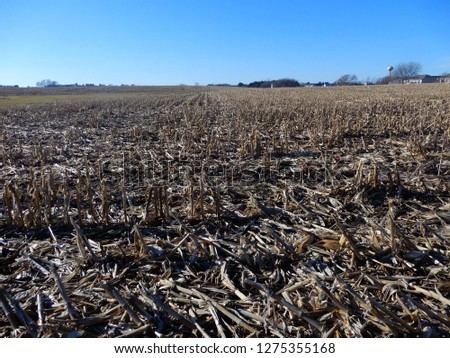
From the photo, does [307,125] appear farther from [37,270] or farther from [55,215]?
[37,270]

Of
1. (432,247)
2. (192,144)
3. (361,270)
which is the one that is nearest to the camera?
(361,270)

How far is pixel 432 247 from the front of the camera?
132 inches

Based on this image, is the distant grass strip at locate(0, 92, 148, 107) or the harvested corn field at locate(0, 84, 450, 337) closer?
the harvested corn field at locate(0, 84, 450, 337)

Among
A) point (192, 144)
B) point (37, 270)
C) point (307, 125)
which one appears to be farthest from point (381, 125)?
point (37, 270)

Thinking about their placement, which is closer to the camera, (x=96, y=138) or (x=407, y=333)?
(x=407, y=333)

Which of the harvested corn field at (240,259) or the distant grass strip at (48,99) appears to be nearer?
the harvested corn field at (240,259)

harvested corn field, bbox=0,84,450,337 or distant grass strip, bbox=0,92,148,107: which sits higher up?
distant grass strip, bbox=0,92,148,107

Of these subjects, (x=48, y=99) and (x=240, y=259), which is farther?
(x=48, y=99)

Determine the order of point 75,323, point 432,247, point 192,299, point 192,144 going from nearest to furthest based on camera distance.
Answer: point 75,323
point 192,299
point 432,247
point 192,144

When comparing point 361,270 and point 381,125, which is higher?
point 381,125

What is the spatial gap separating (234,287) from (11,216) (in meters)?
2.91

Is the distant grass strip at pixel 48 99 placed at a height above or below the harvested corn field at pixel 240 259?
above

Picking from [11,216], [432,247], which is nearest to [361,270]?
[432,247]

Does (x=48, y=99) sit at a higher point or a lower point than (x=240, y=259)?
higher
